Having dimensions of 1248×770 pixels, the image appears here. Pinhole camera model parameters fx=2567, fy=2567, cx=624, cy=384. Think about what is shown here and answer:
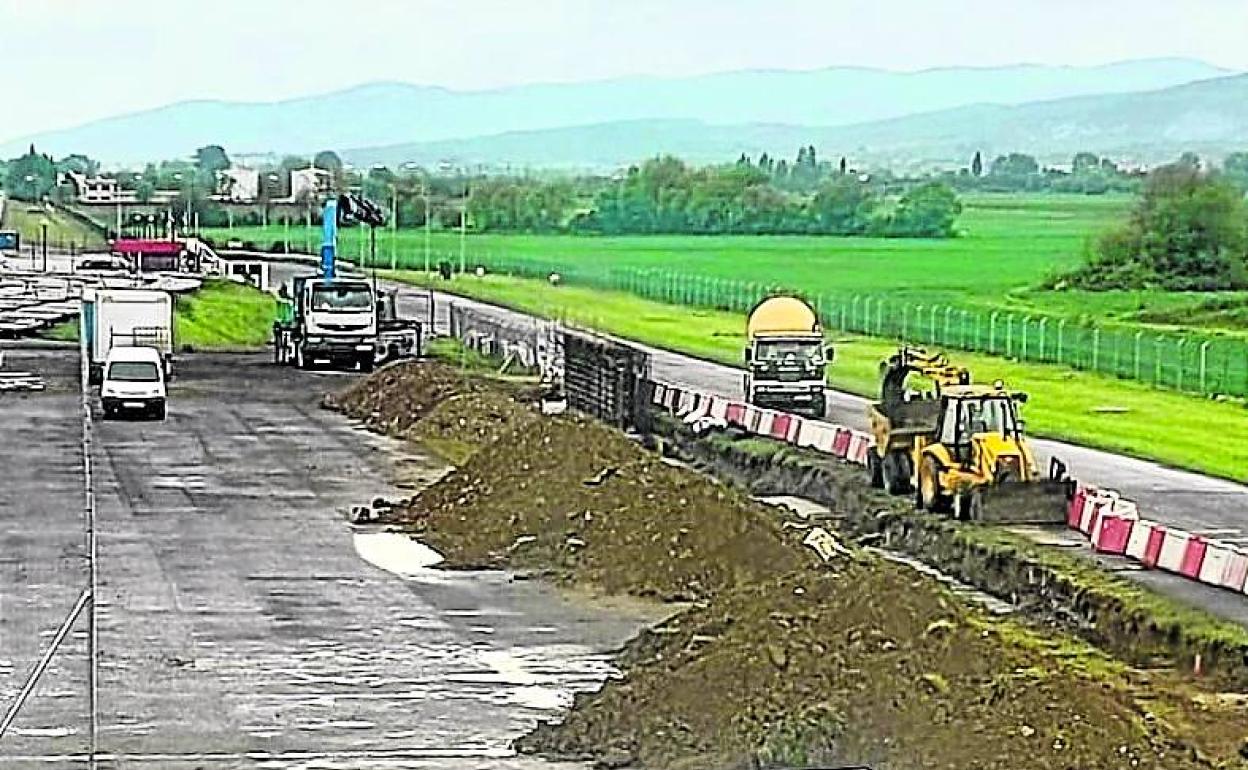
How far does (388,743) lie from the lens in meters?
23.5

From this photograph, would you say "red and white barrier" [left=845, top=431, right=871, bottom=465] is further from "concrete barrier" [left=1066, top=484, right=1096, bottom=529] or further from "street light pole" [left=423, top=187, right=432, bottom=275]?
"street light pole" [left=423, top=187, right=432, bottom=275]

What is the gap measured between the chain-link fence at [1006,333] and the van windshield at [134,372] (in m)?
27.3

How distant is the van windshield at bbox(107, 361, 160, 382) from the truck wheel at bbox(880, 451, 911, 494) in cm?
2588

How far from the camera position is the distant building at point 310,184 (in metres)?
164

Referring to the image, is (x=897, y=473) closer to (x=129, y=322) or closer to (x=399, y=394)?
(x=399, y=394)

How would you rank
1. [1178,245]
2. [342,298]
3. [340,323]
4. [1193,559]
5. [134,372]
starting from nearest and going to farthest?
[1193,559] → [134,372] → [342,298] → [340,323] → [1178,245]

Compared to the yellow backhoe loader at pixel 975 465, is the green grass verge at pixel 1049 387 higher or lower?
lower

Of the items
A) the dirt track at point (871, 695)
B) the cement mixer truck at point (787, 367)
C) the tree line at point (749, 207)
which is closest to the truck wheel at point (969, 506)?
the dirt track at point (871, 695)

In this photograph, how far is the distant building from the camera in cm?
16438

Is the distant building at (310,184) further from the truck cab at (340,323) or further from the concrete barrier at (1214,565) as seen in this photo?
the concrete barrier at (1214,565)

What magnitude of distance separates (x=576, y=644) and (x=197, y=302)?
82.2m

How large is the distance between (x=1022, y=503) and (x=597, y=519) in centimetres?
662

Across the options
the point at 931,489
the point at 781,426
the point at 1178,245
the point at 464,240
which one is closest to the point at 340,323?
the point at 781,426

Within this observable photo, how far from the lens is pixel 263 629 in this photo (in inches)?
1201
